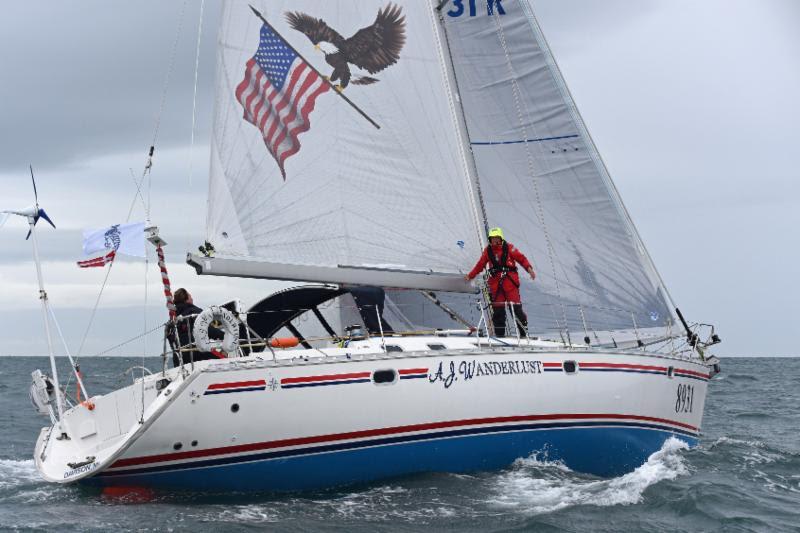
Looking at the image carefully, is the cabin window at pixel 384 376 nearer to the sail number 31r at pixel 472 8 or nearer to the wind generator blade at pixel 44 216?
the wind generator blade at pixel 44 216

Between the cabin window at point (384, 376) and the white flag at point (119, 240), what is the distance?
2.86 metres

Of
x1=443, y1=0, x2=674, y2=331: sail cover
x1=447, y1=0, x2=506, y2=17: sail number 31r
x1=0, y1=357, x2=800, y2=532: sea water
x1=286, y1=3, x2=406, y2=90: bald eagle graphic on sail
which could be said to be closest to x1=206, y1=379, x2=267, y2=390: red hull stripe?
x1=0, y1=357, x2=800, y2=532: sea water

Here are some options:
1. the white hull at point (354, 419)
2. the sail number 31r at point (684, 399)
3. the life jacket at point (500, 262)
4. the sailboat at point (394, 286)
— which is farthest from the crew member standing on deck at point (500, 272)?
the sail number 31r at point (684, 399)

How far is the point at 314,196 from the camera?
36.7 ft

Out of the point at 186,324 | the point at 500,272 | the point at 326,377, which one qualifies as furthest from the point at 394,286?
the point at 326,377

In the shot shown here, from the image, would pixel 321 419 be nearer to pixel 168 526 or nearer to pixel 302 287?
pixel 168 526

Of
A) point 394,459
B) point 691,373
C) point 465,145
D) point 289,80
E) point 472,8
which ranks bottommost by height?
point 394,459

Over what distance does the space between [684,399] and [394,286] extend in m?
3.62

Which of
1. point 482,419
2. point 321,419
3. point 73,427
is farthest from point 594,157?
point 73,427

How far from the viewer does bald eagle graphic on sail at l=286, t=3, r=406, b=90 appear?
11438mm

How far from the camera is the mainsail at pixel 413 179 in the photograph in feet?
36.3

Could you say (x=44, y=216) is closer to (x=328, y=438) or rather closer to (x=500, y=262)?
(x=328, y=438)

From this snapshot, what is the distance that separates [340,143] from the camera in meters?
11.3

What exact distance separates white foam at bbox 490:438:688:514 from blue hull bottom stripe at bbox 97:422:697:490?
0.51 feet
